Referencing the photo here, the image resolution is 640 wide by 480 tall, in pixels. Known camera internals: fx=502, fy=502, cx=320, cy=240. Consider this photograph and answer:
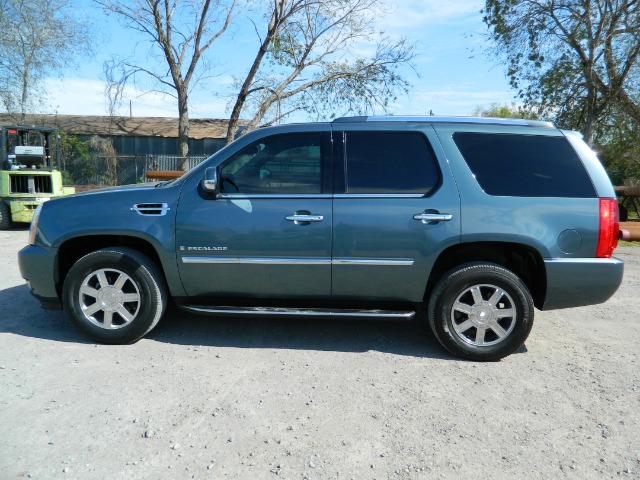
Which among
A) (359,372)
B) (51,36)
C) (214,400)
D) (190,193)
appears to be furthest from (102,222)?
(51,36)

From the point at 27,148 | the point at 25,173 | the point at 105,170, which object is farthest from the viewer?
the point at 105,170

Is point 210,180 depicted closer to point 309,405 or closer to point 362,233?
point 362,233

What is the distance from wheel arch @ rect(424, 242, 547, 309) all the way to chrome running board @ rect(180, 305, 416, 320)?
14.7 inches

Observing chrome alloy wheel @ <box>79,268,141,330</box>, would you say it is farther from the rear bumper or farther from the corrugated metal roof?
the corrugated metal roof

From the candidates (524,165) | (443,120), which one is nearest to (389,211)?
(443,120)

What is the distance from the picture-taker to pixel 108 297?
→ 437 cm

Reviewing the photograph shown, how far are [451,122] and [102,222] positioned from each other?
312cm

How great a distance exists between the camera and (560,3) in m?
15.7

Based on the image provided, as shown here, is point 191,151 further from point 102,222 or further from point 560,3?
point 102,222

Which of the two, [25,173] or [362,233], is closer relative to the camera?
[362,233]

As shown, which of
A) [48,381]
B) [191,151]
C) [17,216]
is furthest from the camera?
[191,151]

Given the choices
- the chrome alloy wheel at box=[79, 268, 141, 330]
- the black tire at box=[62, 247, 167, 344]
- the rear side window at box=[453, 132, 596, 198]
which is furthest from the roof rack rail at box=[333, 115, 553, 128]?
the chrome alloy wheel at box=[79, 268, 141, 330]

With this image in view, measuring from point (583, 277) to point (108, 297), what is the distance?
3.99 metres

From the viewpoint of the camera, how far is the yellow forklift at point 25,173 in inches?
495
